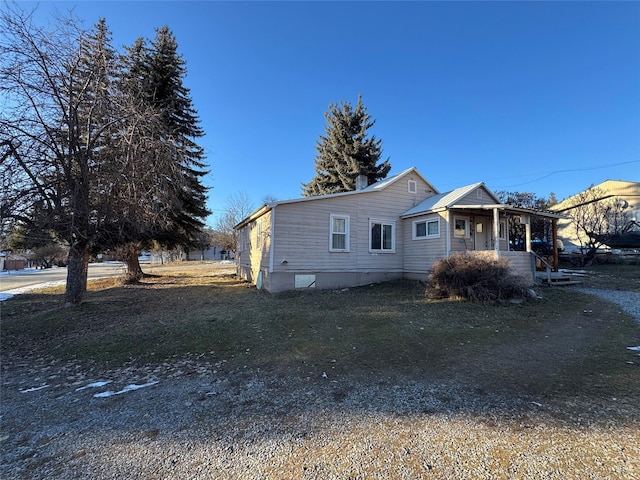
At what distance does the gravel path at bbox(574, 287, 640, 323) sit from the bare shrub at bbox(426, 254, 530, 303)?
2.19 meters

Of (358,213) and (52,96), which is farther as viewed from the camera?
(358,213)

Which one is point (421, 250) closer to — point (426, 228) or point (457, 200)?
point (426, 228)

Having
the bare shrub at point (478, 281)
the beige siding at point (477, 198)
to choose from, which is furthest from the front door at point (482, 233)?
the bare shrub at point (478, 281)

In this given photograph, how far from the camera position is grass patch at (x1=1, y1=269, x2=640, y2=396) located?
4.16 m

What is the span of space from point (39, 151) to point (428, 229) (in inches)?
500

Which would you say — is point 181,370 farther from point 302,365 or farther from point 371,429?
point 371,429

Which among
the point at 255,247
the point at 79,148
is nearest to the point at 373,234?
the point at 255,247

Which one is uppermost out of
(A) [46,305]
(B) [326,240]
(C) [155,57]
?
(C) [155,57]

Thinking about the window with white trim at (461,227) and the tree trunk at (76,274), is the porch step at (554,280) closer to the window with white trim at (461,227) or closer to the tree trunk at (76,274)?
the window with white trim at (461,227)

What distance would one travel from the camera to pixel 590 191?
76.3 ft

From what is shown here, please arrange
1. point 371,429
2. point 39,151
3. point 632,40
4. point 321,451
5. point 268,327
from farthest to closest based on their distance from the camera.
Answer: point 632,40, point 39,151, point 268,327, point 371,429, point 321,451

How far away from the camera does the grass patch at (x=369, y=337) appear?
4.16 metres

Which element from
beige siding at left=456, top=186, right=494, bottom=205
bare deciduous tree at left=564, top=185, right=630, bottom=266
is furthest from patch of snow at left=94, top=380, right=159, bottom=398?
bare deciduous tree at left=564, top=185, right=630, bottom=266

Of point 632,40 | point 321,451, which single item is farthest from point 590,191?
point 321,451
